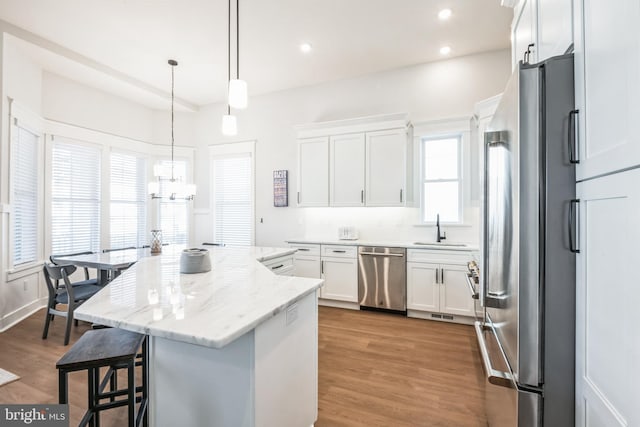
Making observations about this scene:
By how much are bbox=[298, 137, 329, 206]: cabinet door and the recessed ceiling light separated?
2.04 metres

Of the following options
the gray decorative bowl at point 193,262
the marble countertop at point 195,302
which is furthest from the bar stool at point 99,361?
the gray decorative bowl at point 193,262

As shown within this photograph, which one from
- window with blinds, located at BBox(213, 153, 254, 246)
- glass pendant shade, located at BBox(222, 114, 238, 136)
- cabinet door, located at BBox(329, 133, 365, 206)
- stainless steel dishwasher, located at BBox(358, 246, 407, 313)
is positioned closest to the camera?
glass pendant shade, located at BBox(222, 114, 238, 136)

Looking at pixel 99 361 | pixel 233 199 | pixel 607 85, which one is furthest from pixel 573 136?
pixel 233 199

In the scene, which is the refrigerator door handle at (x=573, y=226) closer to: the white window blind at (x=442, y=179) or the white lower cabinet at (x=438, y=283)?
the white lower cabinet at (x=438, y=283)

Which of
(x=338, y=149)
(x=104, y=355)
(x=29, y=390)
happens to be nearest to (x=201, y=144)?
(x=338, y=149)

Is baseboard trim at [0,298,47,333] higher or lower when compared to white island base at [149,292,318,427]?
lower

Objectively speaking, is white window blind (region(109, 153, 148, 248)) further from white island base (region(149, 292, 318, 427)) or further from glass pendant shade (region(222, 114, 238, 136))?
white island base (region(149, 292, 318, 427))

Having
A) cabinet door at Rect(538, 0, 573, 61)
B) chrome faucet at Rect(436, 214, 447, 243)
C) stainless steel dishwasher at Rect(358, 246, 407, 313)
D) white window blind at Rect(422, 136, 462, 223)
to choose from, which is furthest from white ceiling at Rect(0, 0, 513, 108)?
stainless steel dishwasher at Rect(358, 246, 407, 313)

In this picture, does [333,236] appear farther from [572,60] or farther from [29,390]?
[572,60]

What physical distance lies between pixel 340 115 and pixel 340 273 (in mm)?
2481

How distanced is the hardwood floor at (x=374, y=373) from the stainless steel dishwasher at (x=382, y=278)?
12.0 inches

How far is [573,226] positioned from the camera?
1.03m

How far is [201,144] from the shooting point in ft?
19.8

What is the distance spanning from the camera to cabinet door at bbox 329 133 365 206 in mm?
4375
